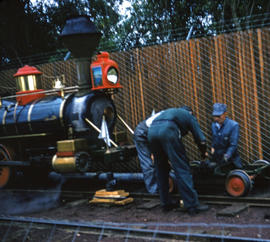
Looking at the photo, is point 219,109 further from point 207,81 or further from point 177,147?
point 207,81

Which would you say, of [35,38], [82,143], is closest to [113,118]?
[82,143]

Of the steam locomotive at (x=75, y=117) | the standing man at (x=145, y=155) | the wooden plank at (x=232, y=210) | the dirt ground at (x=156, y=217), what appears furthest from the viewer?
the steam locomotive at (x=75, y=117)

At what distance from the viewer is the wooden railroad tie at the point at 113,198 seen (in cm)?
719

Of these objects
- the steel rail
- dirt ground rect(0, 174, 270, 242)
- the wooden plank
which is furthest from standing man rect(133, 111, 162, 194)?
the steel rail

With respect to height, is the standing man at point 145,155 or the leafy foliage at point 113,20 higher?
the leafy foliage at point 113,20

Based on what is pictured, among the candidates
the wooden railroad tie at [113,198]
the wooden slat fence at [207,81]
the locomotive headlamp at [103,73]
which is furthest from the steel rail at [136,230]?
the wooden slat fence at [207,81]

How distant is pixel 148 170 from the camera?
7469 millimetres

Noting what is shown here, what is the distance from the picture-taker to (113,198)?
7246 mm

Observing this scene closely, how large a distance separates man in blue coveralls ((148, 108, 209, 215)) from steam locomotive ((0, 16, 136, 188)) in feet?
4.59

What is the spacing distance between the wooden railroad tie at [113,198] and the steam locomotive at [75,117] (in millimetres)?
592

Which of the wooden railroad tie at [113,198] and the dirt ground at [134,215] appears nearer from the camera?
the dirt ground at [134,215]

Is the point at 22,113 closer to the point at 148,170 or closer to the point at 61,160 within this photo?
the point at 61,160

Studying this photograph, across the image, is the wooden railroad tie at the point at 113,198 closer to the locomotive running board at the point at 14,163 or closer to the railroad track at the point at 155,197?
the railroad track at the point at 155,197

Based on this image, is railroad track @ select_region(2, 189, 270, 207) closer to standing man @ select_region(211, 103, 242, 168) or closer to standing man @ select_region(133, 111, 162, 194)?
standing man @ select_region(133, 111, 162, 194)
